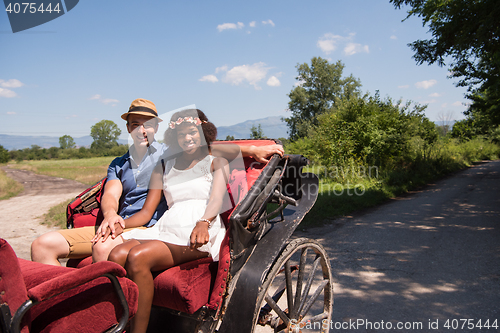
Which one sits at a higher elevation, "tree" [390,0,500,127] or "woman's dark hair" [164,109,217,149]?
"tree" [390,0,500,127]

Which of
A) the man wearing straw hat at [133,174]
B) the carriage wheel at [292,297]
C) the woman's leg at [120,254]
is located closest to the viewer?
the woman's leg at [120,254]

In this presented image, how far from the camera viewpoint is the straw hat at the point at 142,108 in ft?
9.11

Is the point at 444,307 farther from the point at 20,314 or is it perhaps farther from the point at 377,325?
the point at 20,314

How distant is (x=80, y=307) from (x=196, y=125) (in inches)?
58.7

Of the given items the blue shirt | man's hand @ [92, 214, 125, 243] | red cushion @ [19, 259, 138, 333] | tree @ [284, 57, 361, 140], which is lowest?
red cushion @ [19, 259, 138, 333]

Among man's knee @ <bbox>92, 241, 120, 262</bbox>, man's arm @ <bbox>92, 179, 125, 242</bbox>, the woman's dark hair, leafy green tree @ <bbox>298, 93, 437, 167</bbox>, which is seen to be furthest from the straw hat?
leafy green tree @ <bbox>298, 93, 437, 167</bbox>

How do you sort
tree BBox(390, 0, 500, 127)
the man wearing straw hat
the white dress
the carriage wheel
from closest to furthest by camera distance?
the carriage wheel, the white dress, the man wearing straw hat, tree BBox(390, 0, 500, 127)

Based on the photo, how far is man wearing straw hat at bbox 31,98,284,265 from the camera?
2416 millimetres

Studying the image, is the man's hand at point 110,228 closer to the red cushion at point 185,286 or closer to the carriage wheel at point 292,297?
the red cushion at point 185,286

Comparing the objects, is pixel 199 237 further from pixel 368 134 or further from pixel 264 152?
pixel 368 134

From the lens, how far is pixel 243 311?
6.01 feet

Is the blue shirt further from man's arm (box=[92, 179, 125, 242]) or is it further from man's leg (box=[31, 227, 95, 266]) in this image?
man's leg (box=[31, 227, 95, 266])

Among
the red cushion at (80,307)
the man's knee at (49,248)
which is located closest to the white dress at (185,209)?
the man's knee at (49,248)

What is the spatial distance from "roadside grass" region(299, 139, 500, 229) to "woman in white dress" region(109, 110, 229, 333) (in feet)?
13.0
